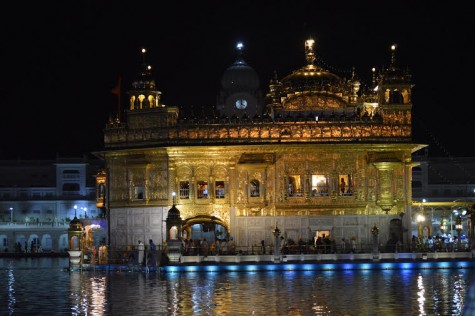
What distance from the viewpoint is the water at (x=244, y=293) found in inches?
915

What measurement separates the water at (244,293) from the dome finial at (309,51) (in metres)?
16.8

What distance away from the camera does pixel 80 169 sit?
3748 inches

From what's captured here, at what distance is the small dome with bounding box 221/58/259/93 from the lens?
54875 millimetres

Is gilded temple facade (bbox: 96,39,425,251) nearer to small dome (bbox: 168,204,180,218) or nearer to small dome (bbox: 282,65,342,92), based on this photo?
small dome (bbox: 282,65,342,92)

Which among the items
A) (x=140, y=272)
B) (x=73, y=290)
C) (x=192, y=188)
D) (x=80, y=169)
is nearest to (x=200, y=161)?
(x=192, y=188)

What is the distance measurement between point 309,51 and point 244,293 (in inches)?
1044

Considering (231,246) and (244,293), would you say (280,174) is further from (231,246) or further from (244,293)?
(244,293)

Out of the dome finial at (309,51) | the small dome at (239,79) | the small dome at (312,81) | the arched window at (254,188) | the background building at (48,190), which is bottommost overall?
the arched window at (254,188)

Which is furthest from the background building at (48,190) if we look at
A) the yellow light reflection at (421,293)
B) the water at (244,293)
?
the yellow light reflection at (421,293)

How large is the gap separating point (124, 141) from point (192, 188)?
4.37 m

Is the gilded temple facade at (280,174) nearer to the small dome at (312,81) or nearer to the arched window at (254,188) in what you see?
the arched window at (254,188)

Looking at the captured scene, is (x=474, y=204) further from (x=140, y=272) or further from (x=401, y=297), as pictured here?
(x=401, y=297)

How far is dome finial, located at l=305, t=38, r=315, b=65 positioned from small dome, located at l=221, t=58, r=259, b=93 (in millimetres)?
4153

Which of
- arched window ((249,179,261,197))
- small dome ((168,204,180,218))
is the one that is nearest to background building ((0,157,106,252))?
arched window ((249,179,261,197))
